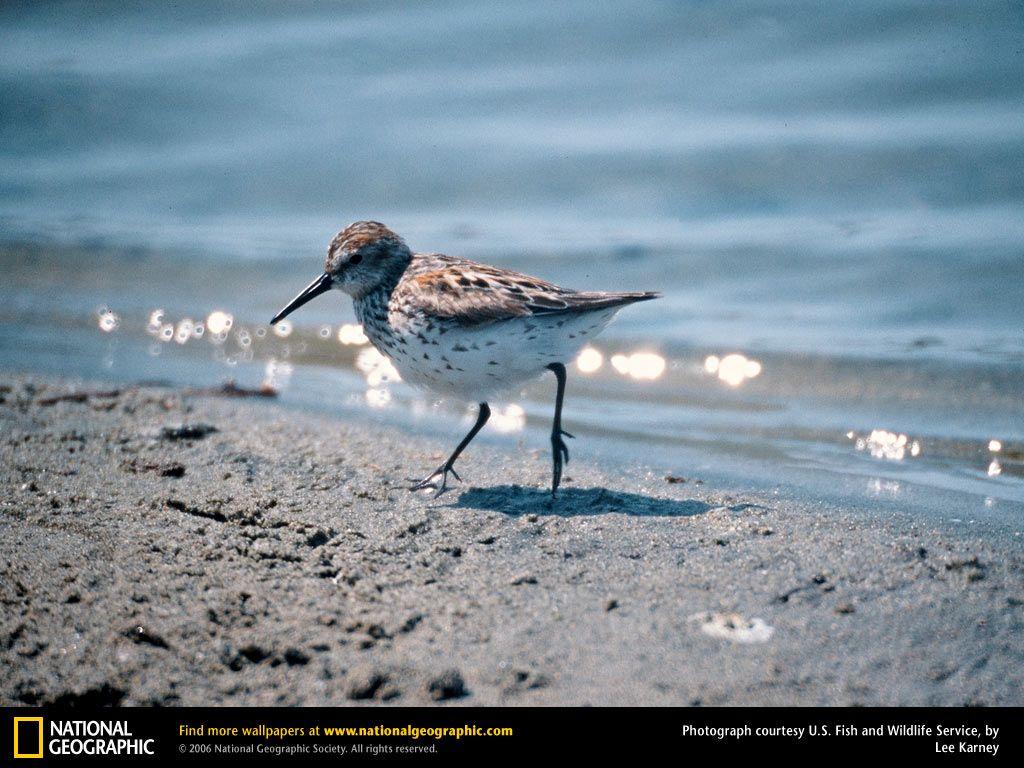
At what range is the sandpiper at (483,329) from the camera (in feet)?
16.5

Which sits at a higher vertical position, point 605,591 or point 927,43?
point 927,43

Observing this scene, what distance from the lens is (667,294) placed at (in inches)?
386

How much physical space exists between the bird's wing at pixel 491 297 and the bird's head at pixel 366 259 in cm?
43

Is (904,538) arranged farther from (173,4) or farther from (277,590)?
(173,4)

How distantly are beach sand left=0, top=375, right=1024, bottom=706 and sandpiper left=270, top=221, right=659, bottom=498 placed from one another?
50 cm

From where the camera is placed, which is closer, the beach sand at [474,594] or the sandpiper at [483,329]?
the beach sand at [474,594]

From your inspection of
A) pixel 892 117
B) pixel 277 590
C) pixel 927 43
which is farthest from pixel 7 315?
pixel 927 43

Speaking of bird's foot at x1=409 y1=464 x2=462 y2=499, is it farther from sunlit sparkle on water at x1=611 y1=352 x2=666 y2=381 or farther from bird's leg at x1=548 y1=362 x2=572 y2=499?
sunlit sparkle on water at x1=611 y1=352 x2=666 y2=381

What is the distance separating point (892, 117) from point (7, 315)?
29.7ft

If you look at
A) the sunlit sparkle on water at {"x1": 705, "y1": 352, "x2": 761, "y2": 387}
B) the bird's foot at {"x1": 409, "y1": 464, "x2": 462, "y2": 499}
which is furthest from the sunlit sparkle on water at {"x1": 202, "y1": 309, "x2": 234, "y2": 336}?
the bird's foot at {"x1": 409, "y1": 464, "x2": 462, "y2": 499}
